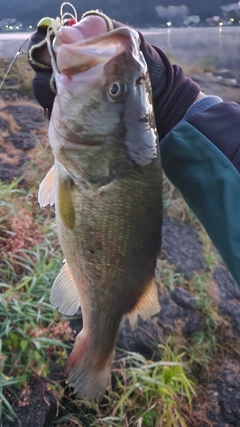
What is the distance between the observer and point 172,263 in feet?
12.5

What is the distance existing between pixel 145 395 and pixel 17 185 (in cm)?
186

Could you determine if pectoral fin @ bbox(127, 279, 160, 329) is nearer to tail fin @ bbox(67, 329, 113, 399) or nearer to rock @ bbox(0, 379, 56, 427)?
tail fin @ bbox(67, 329, 113, 399)

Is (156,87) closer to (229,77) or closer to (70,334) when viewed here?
(70,334)

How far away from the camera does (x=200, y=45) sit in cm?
507

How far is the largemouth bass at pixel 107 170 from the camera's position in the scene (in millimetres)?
1092

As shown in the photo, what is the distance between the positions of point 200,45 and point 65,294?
438cm

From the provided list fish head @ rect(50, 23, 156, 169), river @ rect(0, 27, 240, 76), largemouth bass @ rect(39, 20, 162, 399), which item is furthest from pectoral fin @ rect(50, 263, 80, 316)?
river @ rect(0, 27, 240, 76)

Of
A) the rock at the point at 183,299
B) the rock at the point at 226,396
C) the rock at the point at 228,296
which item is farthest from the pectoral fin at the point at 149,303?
the rock at the point at 228,296

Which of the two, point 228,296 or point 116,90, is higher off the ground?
point 116,90

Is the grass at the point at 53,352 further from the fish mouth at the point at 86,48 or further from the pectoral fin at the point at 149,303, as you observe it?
the fish mouth at the point at 86,48

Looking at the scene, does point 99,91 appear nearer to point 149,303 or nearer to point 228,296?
point 149,303

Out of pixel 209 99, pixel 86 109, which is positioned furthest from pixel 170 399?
pixel 86 109

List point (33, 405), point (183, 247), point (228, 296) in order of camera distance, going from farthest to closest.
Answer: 1. point (183, 247)
2. point (228, 296)
3. point (33, 405)

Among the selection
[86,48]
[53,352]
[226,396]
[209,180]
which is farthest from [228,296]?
[86,48]
